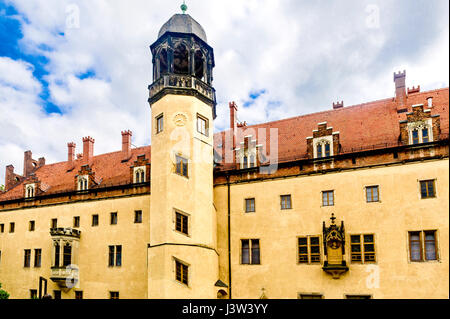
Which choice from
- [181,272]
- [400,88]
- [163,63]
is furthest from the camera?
[163,63]

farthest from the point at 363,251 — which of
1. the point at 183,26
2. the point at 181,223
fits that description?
the point at 183,26

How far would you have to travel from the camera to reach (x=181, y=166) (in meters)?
28.1

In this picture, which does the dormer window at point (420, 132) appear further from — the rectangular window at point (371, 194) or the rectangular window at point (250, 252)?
the rectangular window at point (250, 252)

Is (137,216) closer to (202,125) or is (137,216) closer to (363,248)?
(202,125)

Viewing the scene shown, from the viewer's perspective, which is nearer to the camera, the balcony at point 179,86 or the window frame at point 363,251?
the window frame at point 363,251

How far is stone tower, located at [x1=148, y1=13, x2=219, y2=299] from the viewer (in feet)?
86.2

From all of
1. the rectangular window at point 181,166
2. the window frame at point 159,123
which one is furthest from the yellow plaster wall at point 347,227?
the window frame at point 159,123

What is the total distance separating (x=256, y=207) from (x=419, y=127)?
11.0 metres

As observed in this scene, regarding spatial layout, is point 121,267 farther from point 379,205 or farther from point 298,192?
point 379,205

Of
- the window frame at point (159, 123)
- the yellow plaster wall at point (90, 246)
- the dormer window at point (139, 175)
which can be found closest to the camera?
the window frame at point (159, 123)

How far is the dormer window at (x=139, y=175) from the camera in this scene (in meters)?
32.9

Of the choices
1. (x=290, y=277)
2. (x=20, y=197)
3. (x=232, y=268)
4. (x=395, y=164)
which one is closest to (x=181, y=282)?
(x=232, y=268)

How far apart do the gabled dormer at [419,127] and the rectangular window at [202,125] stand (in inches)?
488

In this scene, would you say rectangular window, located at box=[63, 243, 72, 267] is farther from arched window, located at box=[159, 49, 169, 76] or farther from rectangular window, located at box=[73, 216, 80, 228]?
arched window, located at box=[159, 49, 169, 76]
